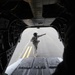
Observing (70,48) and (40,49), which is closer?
(70,48)

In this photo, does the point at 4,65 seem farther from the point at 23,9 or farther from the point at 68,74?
the point at 68,74

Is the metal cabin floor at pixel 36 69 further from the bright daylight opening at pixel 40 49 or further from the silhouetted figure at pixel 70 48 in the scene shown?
the silhouetted figure at pixel 70 48

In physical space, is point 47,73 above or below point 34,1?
below

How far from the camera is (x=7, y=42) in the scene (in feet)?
23.8

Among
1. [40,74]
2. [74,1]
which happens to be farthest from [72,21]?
[40,74]

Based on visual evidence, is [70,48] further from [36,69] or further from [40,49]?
[40,49]

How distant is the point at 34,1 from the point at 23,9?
2475mm

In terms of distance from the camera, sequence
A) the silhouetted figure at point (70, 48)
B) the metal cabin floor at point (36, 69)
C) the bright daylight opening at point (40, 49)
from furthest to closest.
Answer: the bright daylight opening at point (40, 49) → the metal cabin floor at point (36, 69) → the silhouetted figure at point (70, 48)

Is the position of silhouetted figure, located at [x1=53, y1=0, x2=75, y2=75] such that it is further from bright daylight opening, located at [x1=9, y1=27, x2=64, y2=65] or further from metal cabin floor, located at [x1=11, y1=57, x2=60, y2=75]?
bright daylight opening, located at [x1=9, y1=27, x2=64, y2=65]

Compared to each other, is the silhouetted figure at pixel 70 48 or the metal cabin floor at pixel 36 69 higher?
the silhouetted figure at pixel 70 48

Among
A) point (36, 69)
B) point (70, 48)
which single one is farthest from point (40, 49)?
point (70, 48)

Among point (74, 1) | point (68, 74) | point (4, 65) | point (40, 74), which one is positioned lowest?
point (40, 74)

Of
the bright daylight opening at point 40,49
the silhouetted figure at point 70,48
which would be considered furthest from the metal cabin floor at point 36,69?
the silhouetted figure at point 70,48

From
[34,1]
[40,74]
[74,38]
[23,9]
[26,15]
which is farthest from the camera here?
[40,74]
